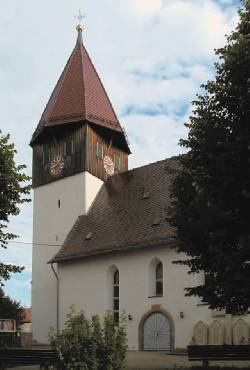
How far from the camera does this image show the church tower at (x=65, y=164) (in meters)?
37.7

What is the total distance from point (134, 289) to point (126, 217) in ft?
14.0

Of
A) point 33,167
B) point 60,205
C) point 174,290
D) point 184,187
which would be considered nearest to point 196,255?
point 184,187

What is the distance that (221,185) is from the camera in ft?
53.9

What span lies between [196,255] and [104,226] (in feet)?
58.4

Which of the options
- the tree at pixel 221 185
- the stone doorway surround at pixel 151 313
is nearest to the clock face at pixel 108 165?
the stone doorway surround at pixel 151 313

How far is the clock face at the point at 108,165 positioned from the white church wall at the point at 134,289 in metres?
7.09

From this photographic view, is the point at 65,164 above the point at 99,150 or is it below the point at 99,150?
below

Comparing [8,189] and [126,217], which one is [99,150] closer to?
[126,217]

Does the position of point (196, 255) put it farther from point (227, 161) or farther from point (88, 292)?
point (88, 292)

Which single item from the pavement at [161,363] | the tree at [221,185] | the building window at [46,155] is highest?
the building window at [46,155]

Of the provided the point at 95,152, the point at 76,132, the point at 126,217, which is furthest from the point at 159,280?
the point at 76,132

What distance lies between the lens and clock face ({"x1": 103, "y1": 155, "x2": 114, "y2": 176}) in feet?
130

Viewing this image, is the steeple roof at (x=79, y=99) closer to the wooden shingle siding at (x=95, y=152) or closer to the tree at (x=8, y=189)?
the wooden shingle siding at (x=95, y=152)

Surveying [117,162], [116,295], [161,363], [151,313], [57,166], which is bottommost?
[161,363]
